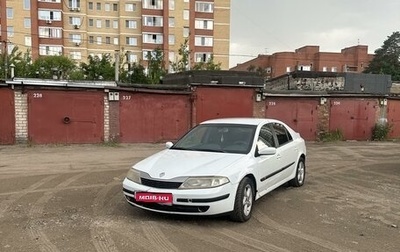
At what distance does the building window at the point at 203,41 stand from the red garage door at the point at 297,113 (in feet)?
160

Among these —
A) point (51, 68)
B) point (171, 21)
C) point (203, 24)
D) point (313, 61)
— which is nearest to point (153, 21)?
point (171, 21)

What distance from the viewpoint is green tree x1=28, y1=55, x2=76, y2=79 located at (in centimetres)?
4549

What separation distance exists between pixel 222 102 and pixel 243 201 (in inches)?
496

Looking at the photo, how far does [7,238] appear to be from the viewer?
15.2 ft

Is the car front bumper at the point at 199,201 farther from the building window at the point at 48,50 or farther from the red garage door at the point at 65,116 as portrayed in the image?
the building window at the point at 48,50

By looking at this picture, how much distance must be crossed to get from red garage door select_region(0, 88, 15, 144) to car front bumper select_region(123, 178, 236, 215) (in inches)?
450

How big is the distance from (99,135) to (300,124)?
9790 mm

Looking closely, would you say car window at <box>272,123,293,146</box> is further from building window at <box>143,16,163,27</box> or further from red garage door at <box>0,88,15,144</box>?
building window at <box>143,16,163,27</box>

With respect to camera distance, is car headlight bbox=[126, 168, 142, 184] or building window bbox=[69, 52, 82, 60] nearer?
car headlight bbox=[126, 168, 142, 184]

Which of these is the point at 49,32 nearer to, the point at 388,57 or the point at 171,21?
the point at 171,21

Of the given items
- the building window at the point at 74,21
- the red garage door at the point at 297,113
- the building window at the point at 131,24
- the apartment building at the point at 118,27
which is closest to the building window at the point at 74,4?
the apartment building at the point at 118,27

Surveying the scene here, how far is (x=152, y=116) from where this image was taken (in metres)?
16.5

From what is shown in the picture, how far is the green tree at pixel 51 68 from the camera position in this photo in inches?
1791

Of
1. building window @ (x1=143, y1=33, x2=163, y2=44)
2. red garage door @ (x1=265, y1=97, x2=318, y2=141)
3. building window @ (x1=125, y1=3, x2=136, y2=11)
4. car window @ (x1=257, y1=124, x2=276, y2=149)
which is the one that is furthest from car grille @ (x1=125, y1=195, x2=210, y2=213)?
building window @ (x1=125, y1=3, x2=136, y2=11)
